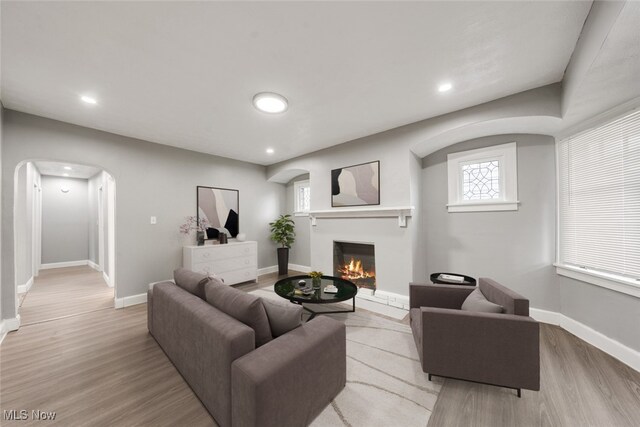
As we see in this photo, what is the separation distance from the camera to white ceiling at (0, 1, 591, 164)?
1527mm

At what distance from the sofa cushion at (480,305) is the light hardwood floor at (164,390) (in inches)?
23.5

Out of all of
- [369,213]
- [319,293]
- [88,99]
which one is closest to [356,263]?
[369,213]

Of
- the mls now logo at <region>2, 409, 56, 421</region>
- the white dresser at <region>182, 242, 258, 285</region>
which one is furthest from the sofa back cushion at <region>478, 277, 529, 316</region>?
the white dresser at <region>182, 242, 258, 285</region>

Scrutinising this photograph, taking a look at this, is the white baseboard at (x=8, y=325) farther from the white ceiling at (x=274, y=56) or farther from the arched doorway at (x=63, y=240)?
the white ceiling at (x=274, y=56)

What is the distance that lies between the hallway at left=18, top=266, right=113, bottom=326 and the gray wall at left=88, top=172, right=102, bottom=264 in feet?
2.53

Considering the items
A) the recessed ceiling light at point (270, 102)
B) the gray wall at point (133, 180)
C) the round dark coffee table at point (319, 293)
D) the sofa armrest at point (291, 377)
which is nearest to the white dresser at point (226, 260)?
the gray wall at point (133, 180)

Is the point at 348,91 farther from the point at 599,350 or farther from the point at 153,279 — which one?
the point at 153,279

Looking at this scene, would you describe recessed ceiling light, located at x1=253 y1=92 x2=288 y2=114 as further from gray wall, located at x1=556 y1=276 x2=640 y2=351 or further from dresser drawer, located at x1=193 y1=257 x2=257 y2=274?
gray wall, located at x1=556 y1=276 x2=640 y2=351

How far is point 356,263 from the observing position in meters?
4.27

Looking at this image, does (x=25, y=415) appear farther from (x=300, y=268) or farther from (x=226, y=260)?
(x=300, y=268)

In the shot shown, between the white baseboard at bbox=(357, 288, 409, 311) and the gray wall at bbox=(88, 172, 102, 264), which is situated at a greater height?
the gray wall at bbox=(88, 172, 102, 264)

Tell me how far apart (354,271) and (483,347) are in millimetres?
2653

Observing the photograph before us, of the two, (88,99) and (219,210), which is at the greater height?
(88,99)

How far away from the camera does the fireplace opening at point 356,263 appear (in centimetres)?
409
